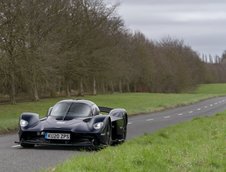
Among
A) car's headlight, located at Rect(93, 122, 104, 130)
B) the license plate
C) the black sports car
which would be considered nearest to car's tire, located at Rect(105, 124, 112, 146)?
the black sports car

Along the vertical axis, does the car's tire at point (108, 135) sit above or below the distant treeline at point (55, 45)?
below

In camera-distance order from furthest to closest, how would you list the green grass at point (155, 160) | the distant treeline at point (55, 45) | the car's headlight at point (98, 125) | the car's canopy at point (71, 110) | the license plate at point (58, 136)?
the distant treeline at point (55, 45) → the car's canopy at point (71, 110) → the car's headlight at point (98, 125) → the license plate at point (58, 136) → the green grass at point (155, 160)

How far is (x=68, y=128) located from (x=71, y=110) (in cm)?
136

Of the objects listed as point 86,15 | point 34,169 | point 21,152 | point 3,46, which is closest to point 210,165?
point 34,169

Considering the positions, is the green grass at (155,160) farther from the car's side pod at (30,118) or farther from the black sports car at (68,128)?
the car's side pod at (30,118)

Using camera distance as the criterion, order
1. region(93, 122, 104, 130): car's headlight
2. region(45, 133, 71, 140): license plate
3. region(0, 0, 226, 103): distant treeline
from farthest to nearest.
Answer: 1. region(0, 0, 226, 103): distant treeline
2. region(93, 122, 104, 130): car's headlight
3. region(45, 133, 71, 140): license plate

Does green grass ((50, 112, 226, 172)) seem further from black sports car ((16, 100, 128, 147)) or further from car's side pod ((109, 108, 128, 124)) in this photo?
car's side pod ((109, 108, 128, 124))

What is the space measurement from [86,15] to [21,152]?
43821mm

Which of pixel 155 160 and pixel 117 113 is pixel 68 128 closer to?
pixel 117 113

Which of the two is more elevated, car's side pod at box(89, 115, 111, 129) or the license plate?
car's side pod at box(89, 115, 111, 129)

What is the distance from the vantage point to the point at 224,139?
50.2 feet

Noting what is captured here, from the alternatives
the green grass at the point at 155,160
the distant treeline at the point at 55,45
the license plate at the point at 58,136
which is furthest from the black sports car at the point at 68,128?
the distant treeline at the point at 55,45

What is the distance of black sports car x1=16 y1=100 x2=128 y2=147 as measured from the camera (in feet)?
44.8

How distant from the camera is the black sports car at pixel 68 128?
13.6 meters
